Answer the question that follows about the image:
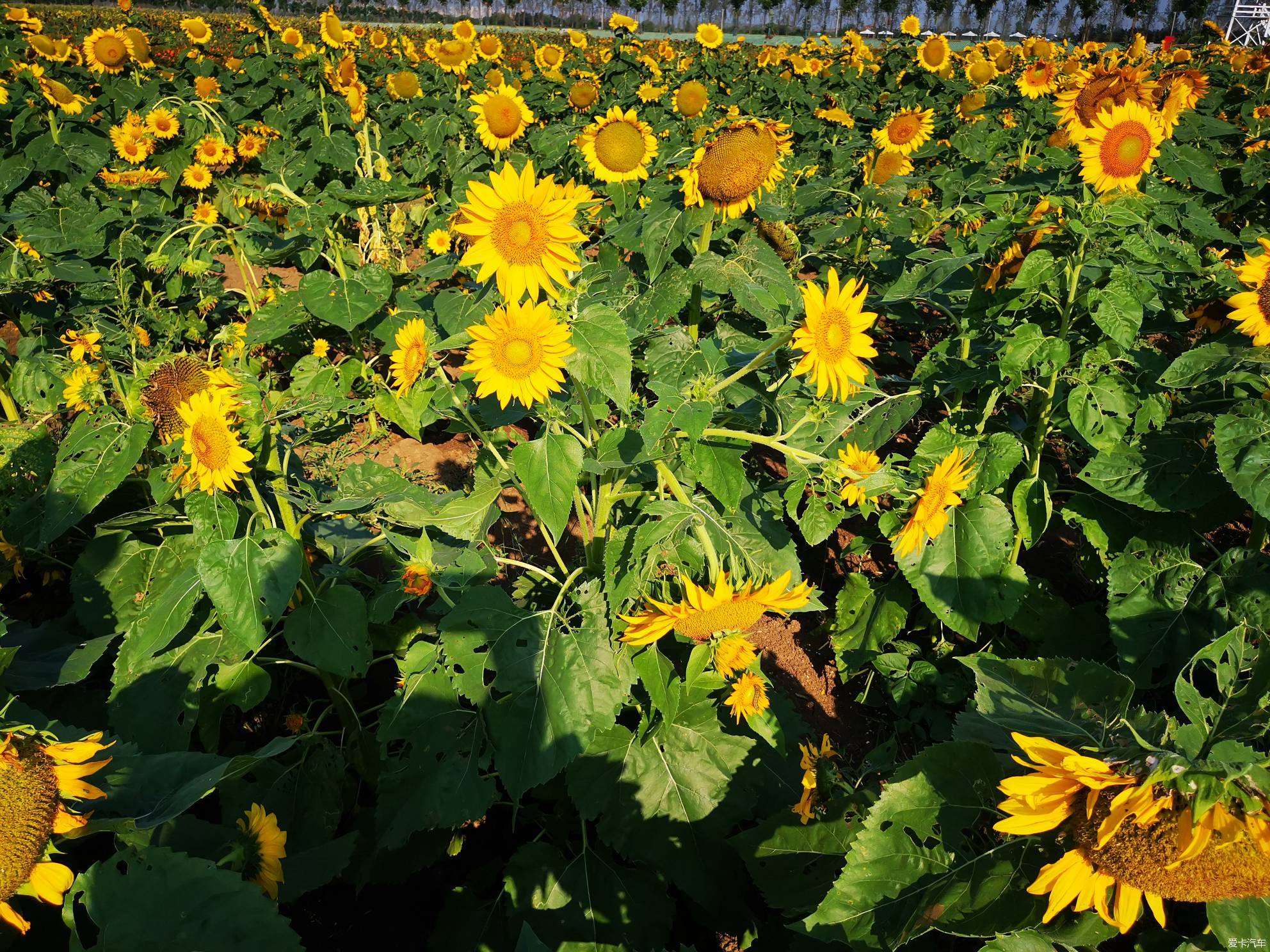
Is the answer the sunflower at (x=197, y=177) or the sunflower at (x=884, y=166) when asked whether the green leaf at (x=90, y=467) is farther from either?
the sunflower at (x=197, y=177)

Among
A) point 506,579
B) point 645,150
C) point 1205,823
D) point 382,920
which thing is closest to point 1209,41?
point 645,150

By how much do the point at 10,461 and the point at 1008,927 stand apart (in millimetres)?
3557

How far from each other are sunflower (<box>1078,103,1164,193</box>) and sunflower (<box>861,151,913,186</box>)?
3.03 m

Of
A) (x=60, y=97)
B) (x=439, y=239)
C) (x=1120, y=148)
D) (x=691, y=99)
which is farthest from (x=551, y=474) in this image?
(x=60, y=97)

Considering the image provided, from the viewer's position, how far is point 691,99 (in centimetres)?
523

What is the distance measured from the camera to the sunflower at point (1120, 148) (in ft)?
9.62

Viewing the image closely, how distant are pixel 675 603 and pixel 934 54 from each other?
9.34 m

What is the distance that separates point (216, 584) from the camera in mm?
1891

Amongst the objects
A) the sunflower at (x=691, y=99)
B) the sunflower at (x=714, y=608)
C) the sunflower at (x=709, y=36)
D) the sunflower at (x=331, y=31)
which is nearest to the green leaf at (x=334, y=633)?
the sunflower at (x=714, y=608)

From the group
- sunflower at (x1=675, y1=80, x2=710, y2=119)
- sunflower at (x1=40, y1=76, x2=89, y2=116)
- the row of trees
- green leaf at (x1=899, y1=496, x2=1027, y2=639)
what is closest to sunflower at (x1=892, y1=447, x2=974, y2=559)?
green leaf at (x1=899, y1=496, x2=1027, y2=639)

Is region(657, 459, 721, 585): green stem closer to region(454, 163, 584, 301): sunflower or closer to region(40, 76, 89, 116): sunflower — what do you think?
region(454, 163, 584, 301): sunflower

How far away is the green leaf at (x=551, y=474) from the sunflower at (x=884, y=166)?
5.20 m

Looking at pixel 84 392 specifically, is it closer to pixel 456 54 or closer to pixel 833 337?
pixel 833 337

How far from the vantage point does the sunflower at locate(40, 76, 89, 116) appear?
6.91 meters
